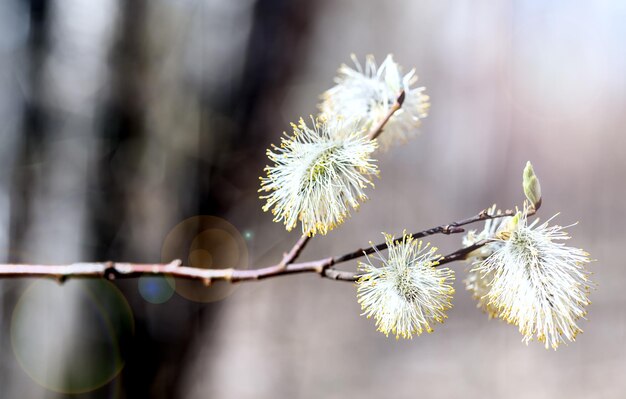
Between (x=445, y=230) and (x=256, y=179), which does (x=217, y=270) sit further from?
(x=256, y=179)

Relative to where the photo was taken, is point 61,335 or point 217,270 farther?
point 61,335

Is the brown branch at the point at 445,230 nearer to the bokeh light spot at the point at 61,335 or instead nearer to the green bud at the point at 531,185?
the green bud at the point at 531,185

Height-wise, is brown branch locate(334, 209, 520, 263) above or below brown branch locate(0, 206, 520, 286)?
above

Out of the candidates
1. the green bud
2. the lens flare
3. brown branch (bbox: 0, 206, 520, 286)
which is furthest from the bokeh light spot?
the green bud

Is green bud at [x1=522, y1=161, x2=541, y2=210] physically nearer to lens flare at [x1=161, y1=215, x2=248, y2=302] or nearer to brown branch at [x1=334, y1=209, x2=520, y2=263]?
brown branch at [x1=334, y1=209, x2=520, y2=263]

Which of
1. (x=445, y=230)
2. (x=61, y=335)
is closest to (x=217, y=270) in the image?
(x=445, y=230)

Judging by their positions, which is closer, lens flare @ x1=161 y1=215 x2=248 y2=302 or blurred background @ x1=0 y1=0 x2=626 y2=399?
blurred background @ x1=0 y1=0 x2=626 y2=399

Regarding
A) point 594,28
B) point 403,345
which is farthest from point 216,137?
point 594,28

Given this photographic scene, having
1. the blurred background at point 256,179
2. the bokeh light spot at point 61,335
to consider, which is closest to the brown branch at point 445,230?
the blurred background at point 256,179
